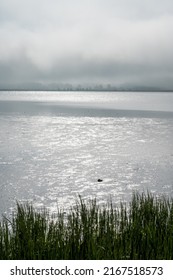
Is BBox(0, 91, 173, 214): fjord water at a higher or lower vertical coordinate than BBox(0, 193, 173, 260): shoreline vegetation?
lower

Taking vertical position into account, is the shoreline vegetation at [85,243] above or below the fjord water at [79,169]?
above

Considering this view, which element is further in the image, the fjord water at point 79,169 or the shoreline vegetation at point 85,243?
the fjord water at point 79,169

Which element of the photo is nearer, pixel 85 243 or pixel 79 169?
pixel 85 243

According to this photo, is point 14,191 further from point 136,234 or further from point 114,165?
point 136,234

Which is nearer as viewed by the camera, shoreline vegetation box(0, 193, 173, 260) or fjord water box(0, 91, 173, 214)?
shoreline vegetation box(0, 193, 173, 260)

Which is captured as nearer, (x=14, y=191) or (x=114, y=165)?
(x=14, y=191)

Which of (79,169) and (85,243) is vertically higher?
(85,243)

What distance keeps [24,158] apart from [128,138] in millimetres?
16964
